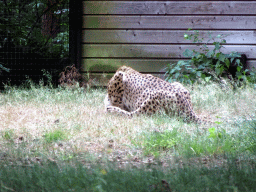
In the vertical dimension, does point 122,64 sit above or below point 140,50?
below

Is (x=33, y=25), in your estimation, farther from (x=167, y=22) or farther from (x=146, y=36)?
(x=167, y=22)

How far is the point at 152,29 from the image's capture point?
6848 mm

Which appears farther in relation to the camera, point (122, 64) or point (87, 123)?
point (122, 64)

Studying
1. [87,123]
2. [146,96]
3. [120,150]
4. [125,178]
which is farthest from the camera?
[146,96]

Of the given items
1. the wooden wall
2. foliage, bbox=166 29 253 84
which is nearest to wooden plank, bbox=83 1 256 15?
the wooden wall

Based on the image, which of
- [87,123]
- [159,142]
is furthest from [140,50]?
[159,142]

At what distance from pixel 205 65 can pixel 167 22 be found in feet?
4.15

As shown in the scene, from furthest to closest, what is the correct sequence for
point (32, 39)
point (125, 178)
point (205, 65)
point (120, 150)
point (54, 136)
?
point (32, 39)
point (205, 65)
point (54, 136)
point (120, 150)
point (125, 178)

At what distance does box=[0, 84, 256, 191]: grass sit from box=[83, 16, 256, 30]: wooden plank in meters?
2.65

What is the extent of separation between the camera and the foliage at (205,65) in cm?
622

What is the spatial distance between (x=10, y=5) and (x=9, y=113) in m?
3.36

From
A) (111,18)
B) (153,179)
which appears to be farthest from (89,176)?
(111,18)

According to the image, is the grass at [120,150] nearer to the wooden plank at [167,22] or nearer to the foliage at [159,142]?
the foliage at [159,142]

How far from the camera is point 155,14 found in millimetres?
6832
